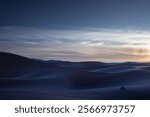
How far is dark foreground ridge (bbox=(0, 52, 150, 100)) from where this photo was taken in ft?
23.0

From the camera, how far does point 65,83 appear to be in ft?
31.8

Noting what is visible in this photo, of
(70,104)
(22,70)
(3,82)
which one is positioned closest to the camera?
(70,104)

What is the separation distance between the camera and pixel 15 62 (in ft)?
48.8

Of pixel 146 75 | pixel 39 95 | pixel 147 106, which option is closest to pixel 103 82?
pixel 146 75

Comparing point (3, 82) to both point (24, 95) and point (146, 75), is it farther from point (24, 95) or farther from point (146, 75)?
point (146, 75)

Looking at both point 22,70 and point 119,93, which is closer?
point 119,93

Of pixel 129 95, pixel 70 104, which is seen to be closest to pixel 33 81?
pixel 129 95

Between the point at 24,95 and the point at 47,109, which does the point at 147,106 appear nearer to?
the point at 47,109

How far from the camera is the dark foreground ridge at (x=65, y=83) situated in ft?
23.0

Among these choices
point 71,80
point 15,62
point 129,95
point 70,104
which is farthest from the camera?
point 15,62

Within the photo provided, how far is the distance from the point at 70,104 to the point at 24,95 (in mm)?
1547

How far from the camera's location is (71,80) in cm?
1030

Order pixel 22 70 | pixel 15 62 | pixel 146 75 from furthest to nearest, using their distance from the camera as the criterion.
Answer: pixel 15 62
pixel 22 70
pixel 146 75

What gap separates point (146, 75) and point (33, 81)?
4.01 metres
